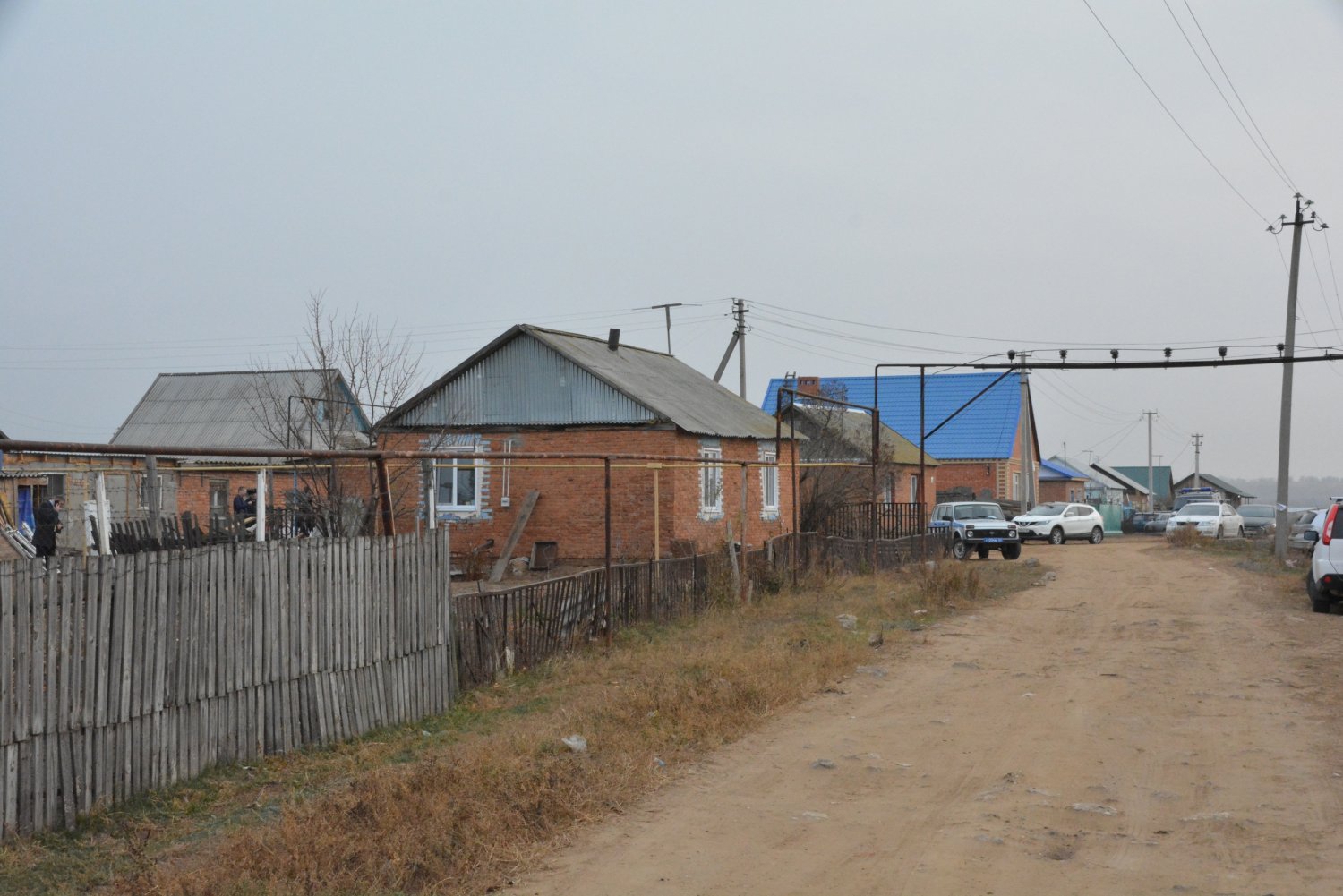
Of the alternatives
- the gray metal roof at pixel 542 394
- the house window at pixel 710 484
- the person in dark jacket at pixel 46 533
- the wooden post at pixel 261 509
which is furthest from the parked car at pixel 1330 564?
the person in dark jacket at pixel 46 533

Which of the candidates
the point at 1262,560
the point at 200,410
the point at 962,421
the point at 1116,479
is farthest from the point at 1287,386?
the point at 1116,479

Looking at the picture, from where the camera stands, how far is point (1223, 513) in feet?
153

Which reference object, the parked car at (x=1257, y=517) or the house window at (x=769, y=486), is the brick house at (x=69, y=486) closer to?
the house window at (x=769, y=486)

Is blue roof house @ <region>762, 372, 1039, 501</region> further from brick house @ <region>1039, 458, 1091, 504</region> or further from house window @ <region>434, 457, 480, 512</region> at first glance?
house window @ <region>434, 457, 480, 512</region>

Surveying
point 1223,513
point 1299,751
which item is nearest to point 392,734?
point 1299,751

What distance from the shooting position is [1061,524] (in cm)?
4275

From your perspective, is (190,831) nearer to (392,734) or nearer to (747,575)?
(392,734)

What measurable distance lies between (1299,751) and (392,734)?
278 inches

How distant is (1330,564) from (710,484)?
43.6 ft

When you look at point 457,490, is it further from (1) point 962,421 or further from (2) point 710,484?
(1) point 962,421

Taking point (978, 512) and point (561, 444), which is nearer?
point (561, 444)

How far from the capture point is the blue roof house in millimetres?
55094

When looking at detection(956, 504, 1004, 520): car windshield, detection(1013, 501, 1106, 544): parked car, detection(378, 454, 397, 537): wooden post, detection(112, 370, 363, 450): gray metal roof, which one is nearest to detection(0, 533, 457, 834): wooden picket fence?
detection(378, 454, 397, 537): wooden post

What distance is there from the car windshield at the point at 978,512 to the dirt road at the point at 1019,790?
63.7 ft
